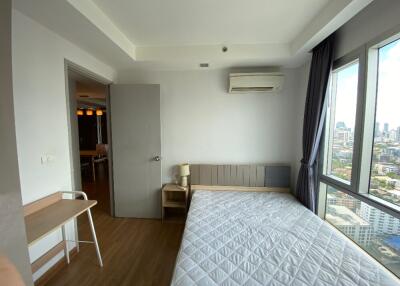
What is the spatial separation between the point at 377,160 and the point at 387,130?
0.26 m

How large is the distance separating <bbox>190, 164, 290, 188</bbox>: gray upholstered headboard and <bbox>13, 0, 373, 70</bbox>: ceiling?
1.52 m

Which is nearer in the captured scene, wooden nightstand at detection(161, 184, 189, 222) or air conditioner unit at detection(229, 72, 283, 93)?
air conditioner unit at detection(229, 72, 283, 93)

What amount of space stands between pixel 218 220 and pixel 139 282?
92cm

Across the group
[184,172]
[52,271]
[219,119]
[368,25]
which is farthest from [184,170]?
[368,25]

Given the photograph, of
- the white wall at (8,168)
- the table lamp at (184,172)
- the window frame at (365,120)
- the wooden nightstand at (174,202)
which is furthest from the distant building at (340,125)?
the white wall at (8,168)

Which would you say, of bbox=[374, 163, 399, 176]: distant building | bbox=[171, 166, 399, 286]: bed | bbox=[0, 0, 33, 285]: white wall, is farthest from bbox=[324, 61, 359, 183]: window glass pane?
bbox=[0, 0, 33, 285]: white wall

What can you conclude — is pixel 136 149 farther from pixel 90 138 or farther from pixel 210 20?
pixel 90 138

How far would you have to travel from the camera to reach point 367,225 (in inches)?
63.9

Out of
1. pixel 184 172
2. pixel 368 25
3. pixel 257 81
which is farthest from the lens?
pixel 184 172

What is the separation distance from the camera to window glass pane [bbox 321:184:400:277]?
1386mm

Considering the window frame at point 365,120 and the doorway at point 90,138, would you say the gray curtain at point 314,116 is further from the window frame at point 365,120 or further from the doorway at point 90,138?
the doorway at point 90,138

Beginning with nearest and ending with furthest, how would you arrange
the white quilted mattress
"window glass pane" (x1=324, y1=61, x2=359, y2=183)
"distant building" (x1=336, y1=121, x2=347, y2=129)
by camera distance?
the white quilted mattress, "window glass pane" (x1=324, y1=61, x2=359, y2=183), "distant building" (x1=336, y1=121, x2=347, y2=129)

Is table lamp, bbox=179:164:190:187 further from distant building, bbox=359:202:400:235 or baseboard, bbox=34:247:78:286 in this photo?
distant building, bbox=359:202:400:235

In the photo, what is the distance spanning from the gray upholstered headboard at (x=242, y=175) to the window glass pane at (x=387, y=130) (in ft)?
3.91
